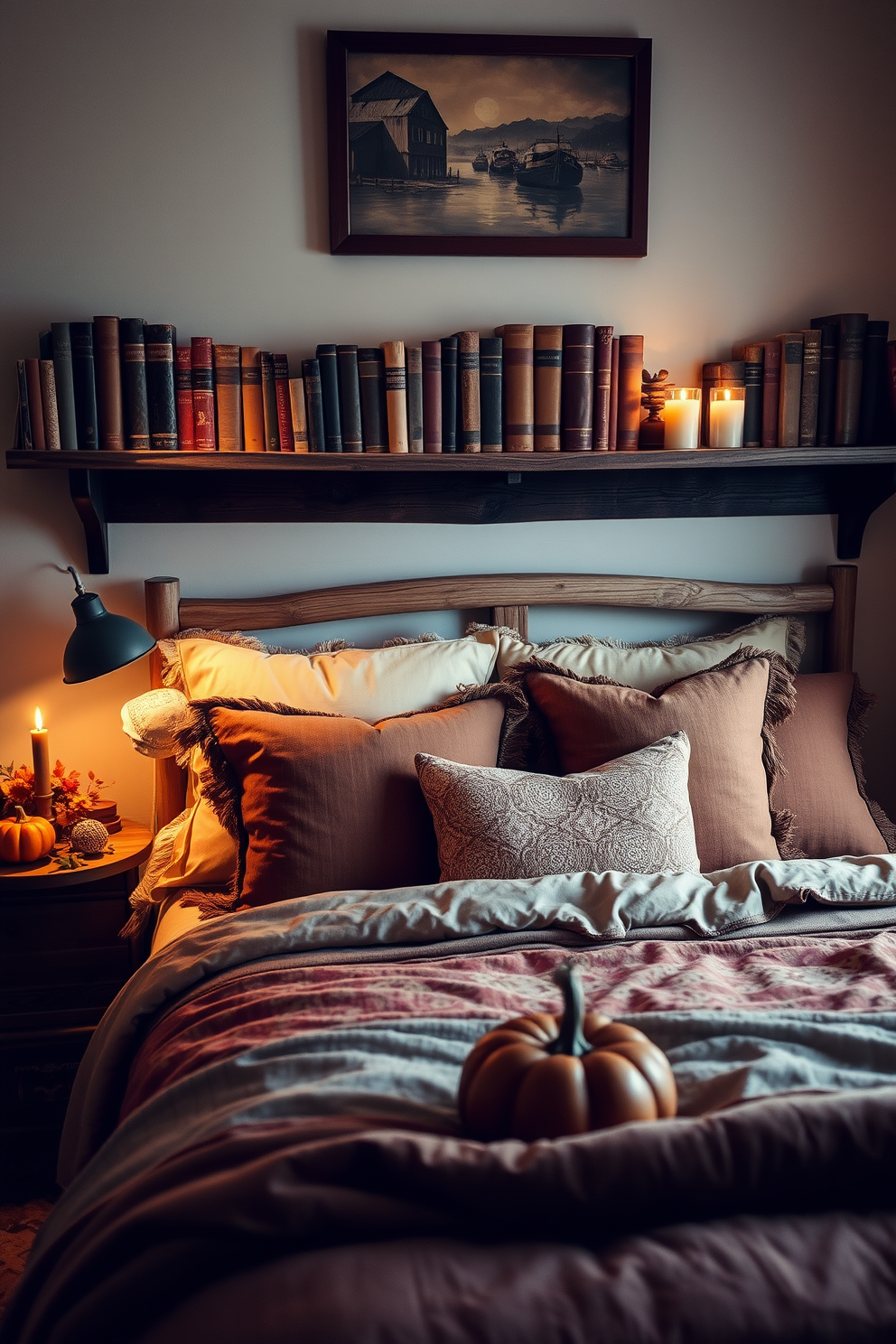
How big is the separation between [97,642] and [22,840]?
1.42 feet

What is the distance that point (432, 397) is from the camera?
2.38m

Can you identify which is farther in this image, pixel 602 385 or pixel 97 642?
pixel 602 385

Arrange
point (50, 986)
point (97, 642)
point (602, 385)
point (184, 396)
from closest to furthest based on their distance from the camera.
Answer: point (97, 642) < point (50, 986) < point (184, 396) < point (602, 385)

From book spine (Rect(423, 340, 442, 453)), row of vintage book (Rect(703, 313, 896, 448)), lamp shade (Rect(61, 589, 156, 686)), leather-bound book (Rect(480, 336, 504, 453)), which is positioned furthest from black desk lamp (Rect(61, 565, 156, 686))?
row of vintage book (Rect(703, 313, 896, 448))

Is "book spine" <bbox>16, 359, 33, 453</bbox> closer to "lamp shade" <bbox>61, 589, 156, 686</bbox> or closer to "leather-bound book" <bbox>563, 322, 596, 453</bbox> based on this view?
"lamp shade" <bbox>61, 589, 156, 686</bbox>

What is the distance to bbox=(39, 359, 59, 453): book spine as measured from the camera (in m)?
2.23

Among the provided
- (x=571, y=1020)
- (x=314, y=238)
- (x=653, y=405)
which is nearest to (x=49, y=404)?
(x=314, y=238)

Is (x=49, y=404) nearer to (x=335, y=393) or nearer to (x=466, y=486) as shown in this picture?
(x=335, y=393)

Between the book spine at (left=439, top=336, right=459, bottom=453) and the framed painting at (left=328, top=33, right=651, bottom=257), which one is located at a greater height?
the framed painting at (left=328, top=33, right=651, bottom=257)

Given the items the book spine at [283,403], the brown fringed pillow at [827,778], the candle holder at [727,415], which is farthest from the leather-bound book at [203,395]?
the brown fringed pillow at [827,778]

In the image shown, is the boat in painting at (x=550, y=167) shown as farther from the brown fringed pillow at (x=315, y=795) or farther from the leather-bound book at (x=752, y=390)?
the brown fringed pillow at (x=315, y=795)

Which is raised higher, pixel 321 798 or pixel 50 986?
pixel 321 798

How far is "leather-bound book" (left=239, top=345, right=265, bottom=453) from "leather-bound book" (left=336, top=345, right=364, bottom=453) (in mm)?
177

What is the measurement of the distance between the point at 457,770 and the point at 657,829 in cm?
37
